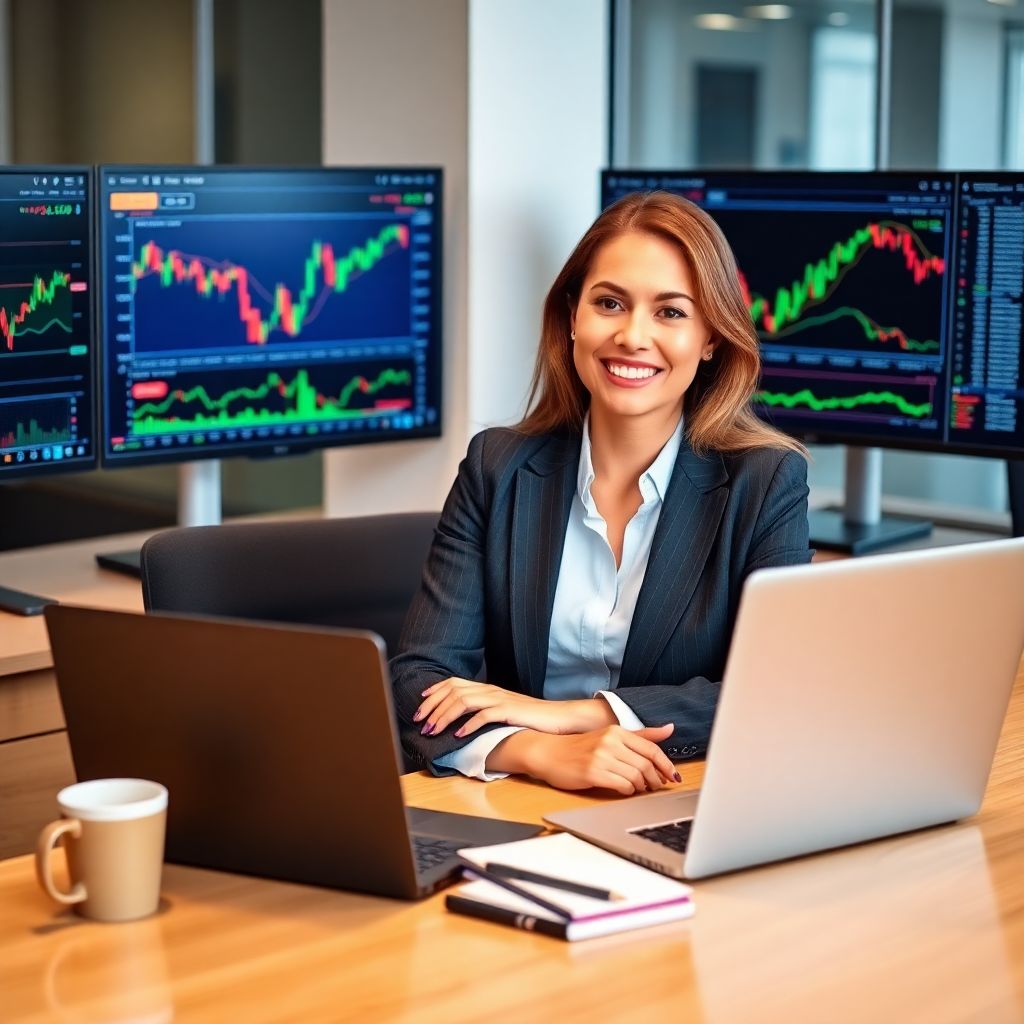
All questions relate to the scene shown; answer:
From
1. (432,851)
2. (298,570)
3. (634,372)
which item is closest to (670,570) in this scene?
(634,372)

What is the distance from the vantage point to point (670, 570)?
191 centimetres

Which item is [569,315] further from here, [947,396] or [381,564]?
[947,396]

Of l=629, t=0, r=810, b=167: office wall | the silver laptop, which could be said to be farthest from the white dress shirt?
l=629, t=0, r=810, b=167: office wall

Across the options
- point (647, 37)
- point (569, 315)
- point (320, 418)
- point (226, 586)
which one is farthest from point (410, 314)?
point (647, 37)

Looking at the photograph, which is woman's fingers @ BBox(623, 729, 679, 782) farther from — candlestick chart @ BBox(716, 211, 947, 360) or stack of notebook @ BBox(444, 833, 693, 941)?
candlestick chart @ BBox(716, 211, 947, 360)

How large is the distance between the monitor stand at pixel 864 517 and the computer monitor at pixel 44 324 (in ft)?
4.10

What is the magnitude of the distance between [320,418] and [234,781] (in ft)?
5.20

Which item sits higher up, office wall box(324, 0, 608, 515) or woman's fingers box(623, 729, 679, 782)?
office wall box(324, 0, 608, 515)

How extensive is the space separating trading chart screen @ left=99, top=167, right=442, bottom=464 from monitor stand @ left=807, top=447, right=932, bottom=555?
0.73 metres

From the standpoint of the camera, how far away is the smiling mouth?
1966 millimetres

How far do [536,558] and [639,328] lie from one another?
0.96 ft

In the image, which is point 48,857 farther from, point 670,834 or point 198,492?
point 198,492

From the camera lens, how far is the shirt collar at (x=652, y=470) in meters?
1.98

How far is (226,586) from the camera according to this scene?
2.03m
